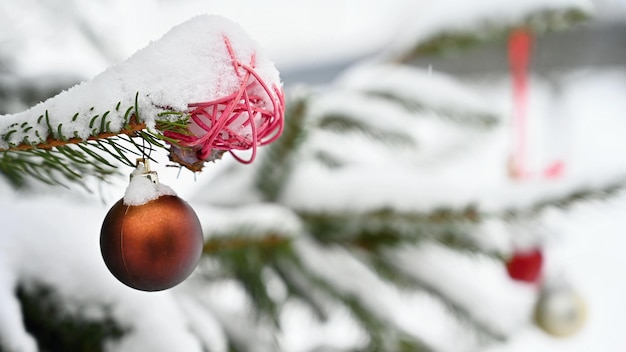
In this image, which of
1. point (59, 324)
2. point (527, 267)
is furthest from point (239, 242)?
point (527, 267)

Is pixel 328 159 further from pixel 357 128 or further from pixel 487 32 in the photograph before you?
pixel 487 32

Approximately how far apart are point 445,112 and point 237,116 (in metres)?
0.36

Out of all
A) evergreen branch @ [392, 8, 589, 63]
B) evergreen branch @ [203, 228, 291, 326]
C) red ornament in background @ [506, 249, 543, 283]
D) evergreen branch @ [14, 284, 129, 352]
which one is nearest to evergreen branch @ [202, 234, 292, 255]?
evergreen branch @ [203, 228, 291, 326]

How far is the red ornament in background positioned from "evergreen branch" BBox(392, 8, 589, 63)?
0.84ft

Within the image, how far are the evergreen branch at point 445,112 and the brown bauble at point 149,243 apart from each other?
347mm

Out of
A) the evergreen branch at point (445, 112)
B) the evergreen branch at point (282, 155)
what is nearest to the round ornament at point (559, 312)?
the evergreen branch at point (445, 112)

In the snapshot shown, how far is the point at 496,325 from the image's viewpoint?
457 millimetres

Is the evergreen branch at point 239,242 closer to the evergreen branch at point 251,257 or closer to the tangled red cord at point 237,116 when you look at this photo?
the evergreen branch at point 251,257

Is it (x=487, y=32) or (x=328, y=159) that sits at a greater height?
(x=487, y=32)

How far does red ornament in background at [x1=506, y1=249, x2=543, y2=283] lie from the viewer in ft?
2.16

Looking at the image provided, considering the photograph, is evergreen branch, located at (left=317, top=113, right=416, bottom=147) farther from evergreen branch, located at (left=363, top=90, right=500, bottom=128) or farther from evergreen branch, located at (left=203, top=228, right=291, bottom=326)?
evergreen branch, located at (left=203, top=228, right=291, bottom=326)

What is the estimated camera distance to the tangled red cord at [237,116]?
7.1 inches

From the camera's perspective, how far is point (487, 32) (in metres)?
0.50

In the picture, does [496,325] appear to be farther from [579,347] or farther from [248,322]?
[579,347]
